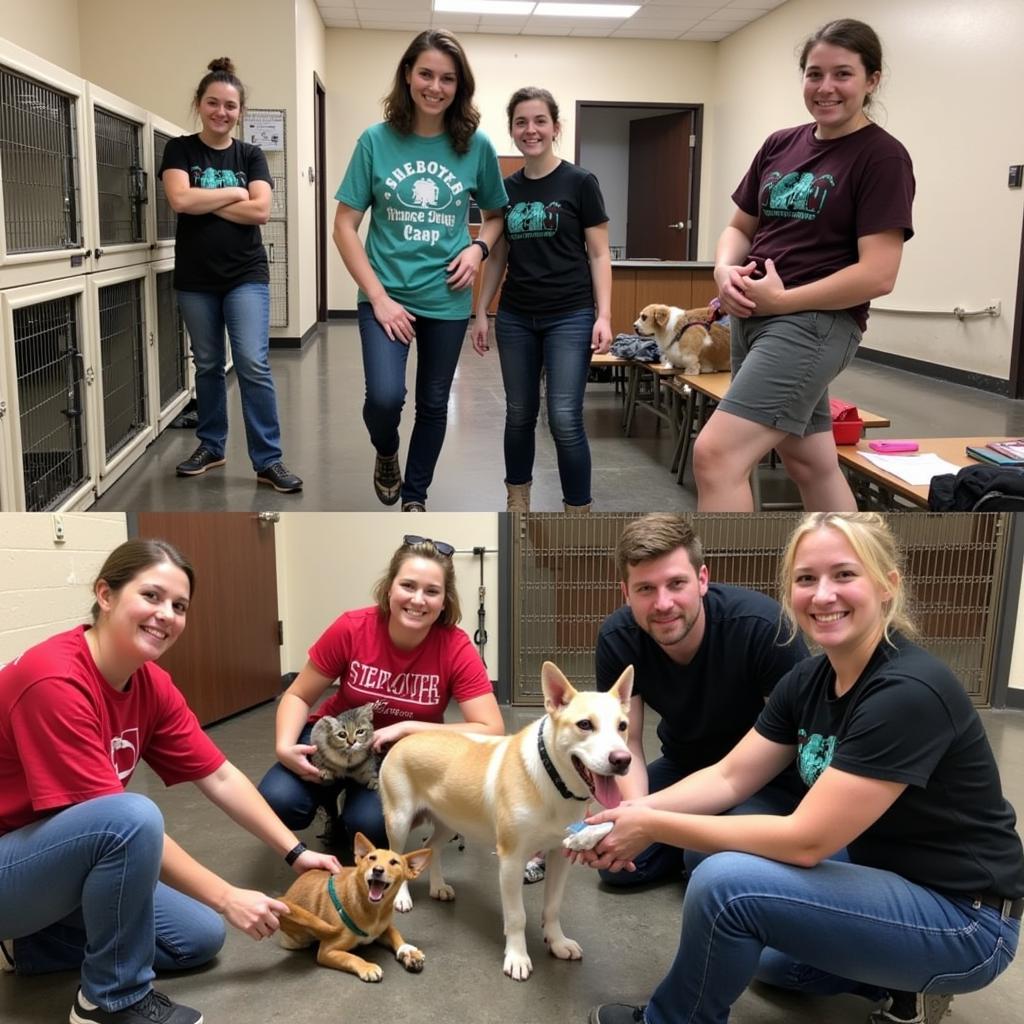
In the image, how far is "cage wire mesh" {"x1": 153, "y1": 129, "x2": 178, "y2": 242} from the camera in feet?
10.6

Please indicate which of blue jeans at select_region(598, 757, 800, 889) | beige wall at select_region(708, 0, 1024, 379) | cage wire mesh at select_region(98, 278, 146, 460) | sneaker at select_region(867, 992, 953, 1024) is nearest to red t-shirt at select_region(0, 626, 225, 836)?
blue jeans at select_region(598, 757, 800, 889)

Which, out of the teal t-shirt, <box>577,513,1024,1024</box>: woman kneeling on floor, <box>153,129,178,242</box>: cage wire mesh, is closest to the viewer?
<box>577,513,1024,1024</box>: woman kneeling on floor

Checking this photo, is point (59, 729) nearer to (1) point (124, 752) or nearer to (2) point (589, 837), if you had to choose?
(1) point (124, 752)

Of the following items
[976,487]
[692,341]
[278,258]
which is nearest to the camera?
[976,487]

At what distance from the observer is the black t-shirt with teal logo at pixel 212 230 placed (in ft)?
8.59

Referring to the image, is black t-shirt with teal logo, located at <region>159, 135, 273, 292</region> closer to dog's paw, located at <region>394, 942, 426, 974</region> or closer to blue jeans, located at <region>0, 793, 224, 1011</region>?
blue jeans, located at <region>0, 793, 224, 1011</region>

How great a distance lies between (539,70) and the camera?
8.41 ft

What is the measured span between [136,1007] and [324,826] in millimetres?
691

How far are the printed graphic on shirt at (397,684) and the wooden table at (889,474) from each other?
1.13 metres

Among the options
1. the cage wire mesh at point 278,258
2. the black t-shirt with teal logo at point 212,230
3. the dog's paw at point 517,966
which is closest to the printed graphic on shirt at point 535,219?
the black t-shirt with teal logo at point 212,230

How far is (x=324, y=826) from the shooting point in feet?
6.17

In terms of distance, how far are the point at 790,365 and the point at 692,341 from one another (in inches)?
109

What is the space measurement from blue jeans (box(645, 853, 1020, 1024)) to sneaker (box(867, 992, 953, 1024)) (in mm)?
108

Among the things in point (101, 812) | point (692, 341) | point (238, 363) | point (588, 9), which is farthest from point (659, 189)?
point (101, 812)
